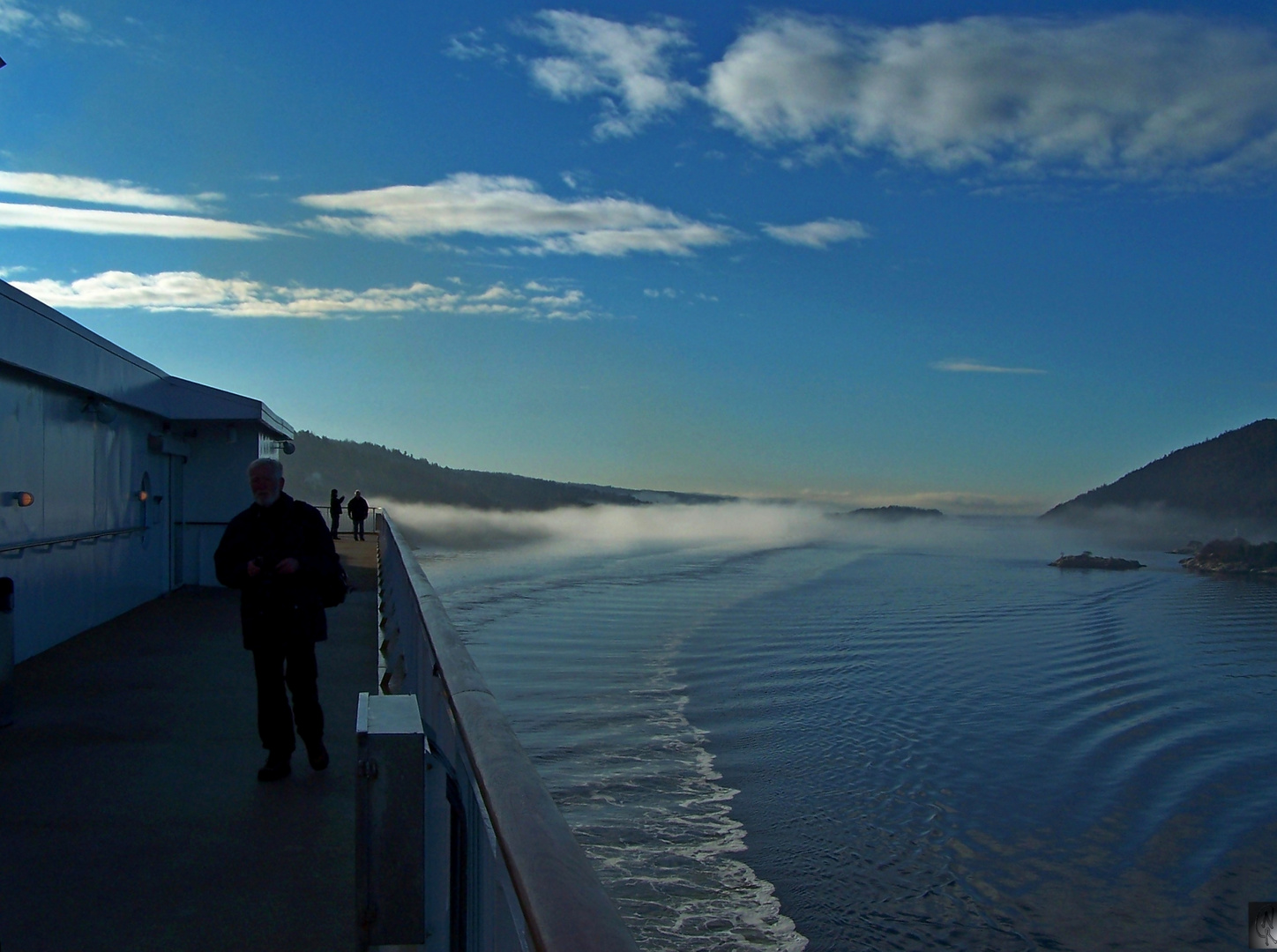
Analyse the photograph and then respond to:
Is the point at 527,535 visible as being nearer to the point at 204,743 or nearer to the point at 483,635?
the point at 483,635

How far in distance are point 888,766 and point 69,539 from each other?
14.4m

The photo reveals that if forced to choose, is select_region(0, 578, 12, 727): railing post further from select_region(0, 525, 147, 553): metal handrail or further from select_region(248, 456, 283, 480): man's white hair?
select_region(248, 456, 283, 480): man's white hair

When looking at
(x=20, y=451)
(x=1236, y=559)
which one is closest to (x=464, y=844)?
→ (x=20, y=451)

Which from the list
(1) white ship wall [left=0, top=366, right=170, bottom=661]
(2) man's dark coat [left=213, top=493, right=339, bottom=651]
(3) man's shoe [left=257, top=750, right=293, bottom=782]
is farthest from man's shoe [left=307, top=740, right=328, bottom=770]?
(1) white ship wall [left=0, top=366, right=170, bottom=661]

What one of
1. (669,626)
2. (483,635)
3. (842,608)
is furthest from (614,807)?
(842,608)

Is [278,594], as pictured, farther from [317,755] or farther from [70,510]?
[70,510]

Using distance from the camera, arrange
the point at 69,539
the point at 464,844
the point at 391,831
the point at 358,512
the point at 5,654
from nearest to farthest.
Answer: the point at 391,831 < the point at 464,844 < the point at 5,654 < the point at 69,539 < the point at 358,512

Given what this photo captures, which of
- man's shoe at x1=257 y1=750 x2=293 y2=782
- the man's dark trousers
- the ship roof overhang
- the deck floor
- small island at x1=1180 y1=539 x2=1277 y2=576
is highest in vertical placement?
the ship roof overhang

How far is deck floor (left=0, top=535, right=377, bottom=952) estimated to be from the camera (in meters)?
3.79

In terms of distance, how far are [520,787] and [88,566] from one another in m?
11.0

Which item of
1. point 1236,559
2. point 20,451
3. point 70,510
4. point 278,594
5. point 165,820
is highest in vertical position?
point 20,451

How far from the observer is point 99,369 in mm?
11031

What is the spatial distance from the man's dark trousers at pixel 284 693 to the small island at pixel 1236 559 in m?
95.2

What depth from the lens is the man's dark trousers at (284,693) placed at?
18.2 ft
